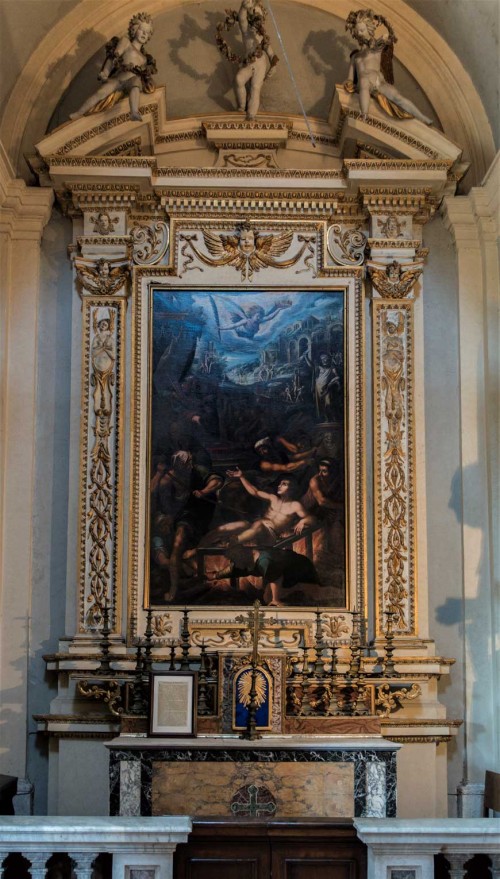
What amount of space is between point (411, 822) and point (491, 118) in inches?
246

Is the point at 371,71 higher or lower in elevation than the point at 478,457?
higher

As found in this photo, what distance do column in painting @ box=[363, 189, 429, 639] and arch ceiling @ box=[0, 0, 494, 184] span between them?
33.1 inches

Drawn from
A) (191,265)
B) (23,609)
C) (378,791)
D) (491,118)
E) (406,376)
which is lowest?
(378,791)

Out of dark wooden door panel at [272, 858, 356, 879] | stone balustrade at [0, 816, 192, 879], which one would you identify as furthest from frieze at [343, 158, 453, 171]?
stone balustrade at [0, 816, 192, 879]

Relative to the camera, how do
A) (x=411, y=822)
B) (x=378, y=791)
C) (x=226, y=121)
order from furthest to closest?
(x=226, y=121), (x=378, y=791), (x=411, y=822)

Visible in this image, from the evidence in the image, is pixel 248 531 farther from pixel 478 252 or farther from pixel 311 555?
pixel 478 252

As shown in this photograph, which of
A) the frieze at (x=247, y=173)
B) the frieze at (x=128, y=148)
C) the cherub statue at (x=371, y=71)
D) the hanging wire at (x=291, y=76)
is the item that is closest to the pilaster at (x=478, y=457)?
the cherub statue at (x=371, y=71)

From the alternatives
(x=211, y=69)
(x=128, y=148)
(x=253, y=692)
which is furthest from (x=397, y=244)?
(x=253, y=692)

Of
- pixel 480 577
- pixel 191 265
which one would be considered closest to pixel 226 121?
pixel 191 265

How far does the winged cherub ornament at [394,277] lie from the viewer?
412 inches

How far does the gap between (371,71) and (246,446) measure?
10.5ft

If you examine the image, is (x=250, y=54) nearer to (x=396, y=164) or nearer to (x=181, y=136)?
(x=181, y=136)

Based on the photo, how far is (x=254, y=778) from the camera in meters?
8.05

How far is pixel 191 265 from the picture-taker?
10.6 m
